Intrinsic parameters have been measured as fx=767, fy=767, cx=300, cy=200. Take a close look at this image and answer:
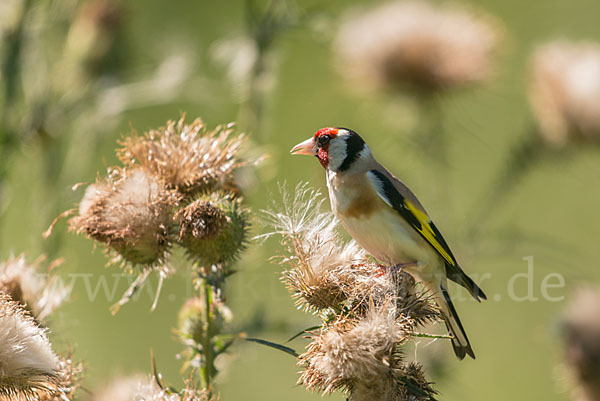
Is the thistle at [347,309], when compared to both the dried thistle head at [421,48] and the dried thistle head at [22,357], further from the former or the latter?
the dried thistle head at [421,48]

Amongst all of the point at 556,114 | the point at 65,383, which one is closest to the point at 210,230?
the point at 65,383

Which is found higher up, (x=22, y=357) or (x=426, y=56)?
(x=426, y=56)

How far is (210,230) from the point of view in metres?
2.21

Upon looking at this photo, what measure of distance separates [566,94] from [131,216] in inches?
125

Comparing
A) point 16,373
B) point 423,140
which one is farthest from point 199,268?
point 423,140

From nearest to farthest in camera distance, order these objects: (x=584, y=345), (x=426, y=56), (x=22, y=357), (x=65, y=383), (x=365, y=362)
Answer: (x=22, y=357), (x=365, y=362), (x=65, y=383), (x=584, y=345), (x=426, y=56)

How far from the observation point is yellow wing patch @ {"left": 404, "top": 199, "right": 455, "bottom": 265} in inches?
115

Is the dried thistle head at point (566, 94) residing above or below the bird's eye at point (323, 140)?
above

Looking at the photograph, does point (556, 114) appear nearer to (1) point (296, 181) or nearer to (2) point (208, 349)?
(2) point (208, 349)

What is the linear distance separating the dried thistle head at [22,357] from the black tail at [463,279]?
1445mm

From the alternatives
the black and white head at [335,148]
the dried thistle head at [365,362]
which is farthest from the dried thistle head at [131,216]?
the black and white head at [335,148]

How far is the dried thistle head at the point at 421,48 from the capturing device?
444cm

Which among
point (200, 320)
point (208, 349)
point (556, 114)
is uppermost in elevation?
point (556, 114)

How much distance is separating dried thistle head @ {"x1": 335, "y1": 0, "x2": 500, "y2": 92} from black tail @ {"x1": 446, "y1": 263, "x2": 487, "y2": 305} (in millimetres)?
1786
